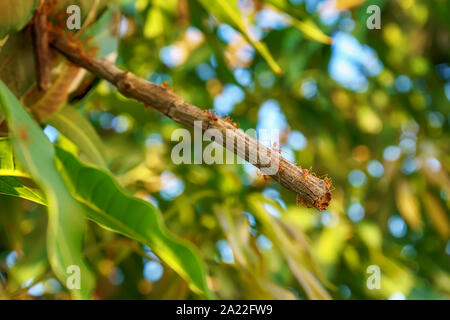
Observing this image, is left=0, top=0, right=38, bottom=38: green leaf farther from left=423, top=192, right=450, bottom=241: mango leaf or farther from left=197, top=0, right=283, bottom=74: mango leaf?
left=423, top=192, right=450, bottom=241: mango leaf

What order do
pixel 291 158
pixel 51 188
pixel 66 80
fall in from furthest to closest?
pixel 291 158 < pixel 66 80 < pixel 51 188

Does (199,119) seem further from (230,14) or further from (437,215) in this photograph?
(437,215)

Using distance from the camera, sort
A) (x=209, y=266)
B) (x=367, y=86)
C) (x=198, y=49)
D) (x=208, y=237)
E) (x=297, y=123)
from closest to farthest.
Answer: (x=209, y=266), (x=208, y=237), (x=198, y=49), (x=297, y=123), (x=367, y=86)

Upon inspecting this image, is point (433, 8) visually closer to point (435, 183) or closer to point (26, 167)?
point (435, 183)

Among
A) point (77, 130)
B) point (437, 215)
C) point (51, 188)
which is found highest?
point (437, 215)

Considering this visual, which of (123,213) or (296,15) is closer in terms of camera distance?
(123,213)

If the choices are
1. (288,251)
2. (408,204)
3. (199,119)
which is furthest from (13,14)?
(408,204)
